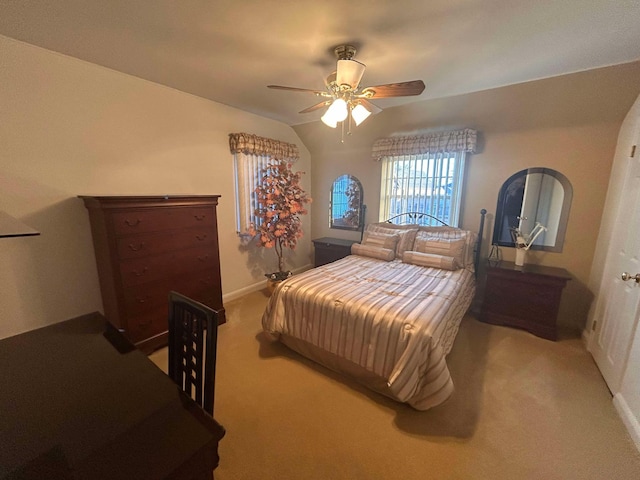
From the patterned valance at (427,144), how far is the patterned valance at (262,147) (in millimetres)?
1264

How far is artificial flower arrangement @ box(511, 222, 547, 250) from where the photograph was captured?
2822 mm

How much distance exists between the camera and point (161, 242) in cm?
235

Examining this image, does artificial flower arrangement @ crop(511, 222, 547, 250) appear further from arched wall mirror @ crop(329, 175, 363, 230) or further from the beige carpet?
arched wall mirror @ crop(329, 175, 363, 230)

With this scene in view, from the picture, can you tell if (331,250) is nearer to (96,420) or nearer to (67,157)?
(67,157)

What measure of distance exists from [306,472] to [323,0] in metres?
2.58

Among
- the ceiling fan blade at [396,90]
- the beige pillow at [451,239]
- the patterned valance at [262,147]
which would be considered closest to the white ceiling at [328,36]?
the ceiling fan blade at [396,90]

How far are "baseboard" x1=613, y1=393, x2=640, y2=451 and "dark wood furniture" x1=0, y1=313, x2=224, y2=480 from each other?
2.35 meters

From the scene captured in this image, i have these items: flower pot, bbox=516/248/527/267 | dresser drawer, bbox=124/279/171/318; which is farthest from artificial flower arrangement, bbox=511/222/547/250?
dresser drawer, bbox=124/279/171/318

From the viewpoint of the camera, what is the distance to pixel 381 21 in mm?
1612

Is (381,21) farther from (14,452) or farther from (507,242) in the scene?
(507,242)

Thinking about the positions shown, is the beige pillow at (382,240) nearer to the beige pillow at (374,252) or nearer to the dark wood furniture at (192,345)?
the beige pillow at (374,252)

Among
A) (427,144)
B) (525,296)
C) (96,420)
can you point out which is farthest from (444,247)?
(96,420)

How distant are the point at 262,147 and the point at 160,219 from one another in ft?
5.79

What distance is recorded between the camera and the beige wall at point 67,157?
6.31 feet
